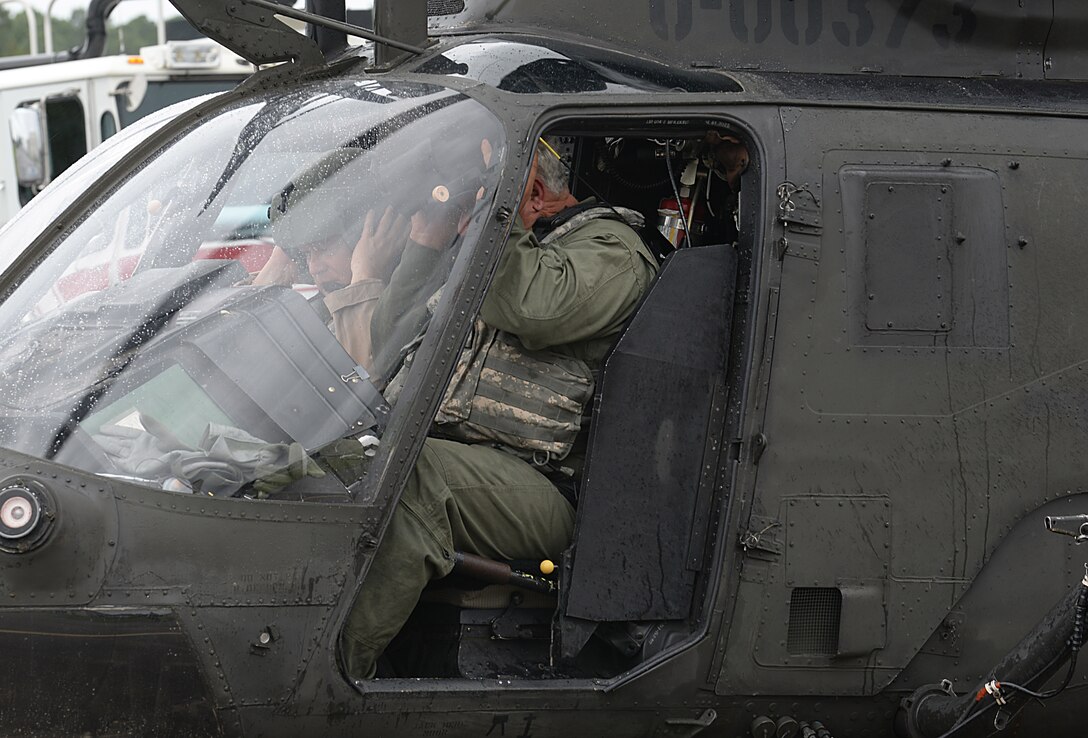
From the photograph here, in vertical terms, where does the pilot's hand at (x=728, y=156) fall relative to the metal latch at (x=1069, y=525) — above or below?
above

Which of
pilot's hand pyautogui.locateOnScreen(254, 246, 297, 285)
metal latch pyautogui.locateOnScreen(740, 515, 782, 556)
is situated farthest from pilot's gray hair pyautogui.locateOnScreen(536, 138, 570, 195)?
metal latch pyautogui.locateOnScreen(740, 515, 782, 556)

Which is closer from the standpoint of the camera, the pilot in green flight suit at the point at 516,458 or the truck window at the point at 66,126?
the pilot in green flight suit at the point at 516,458

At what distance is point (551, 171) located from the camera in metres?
3.74

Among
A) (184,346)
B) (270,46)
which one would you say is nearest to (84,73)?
(270,46)

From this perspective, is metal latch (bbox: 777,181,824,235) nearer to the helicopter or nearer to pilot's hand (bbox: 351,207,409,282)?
the helicopter

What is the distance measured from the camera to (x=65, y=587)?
2920mm

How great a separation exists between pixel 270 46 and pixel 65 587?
1579mm

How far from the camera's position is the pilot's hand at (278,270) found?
3.28 meters

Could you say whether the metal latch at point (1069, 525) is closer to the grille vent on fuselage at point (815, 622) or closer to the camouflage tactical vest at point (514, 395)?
the grille vent on fuselage at point (815, 622)

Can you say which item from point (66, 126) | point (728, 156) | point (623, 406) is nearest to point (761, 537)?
point (623, 406)

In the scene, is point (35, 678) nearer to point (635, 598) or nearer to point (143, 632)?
point (143, 632)

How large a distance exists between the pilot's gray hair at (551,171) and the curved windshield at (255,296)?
33 centimetres

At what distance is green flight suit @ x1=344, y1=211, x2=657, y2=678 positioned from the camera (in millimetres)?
3297

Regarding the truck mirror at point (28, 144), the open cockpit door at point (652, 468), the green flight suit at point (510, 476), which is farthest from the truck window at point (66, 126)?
the open cockpit door at point (652, 468)
